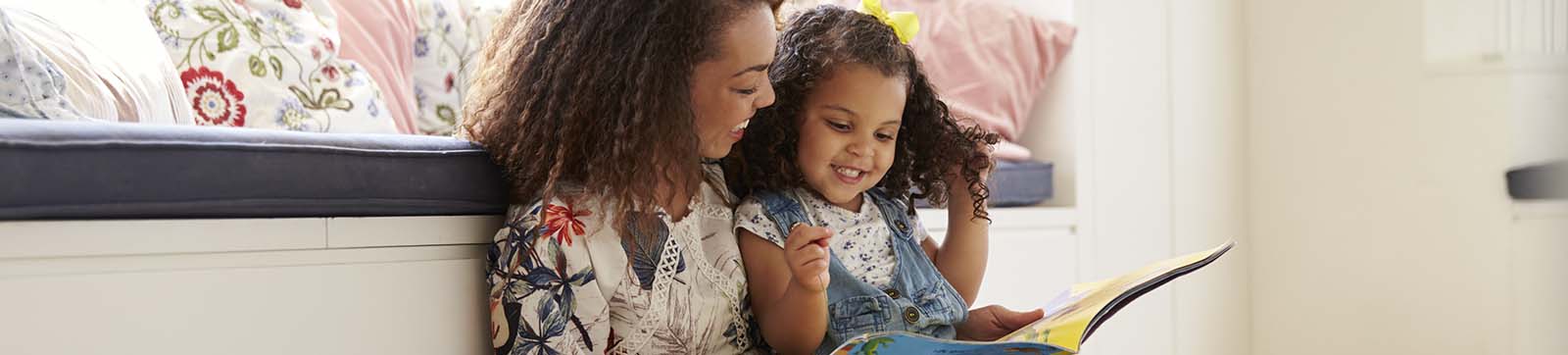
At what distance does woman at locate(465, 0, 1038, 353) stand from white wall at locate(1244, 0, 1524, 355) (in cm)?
179

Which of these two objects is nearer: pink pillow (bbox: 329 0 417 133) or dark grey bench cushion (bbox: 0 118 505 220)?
dark grey bench cushion (bbox: 0 118 505 220)

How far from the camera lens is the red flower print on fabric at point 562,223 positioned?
3.23ft

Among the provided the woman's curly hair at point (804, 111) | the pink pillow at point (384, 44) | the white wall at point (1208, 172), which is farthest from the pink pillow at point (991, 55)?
the woman's curly hair at point (804, 111)

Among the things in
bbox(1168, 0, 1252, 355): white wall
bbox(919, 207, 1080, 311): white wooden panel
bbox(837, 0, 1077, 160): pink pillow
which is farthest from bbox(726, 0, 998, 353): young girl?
bbox(1168, 0, 1252, 355): white wall

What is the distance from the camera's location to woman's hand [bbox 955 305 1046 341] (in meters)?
1.22

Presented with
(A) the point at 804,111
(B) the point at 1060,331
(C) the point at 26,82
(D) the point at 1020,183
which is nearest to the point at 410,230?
(C) the point at 26,82

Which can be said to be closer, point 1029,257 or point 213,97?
point 213,97

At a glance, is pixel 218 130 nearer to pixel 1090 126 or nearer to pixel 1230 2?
pixel 1090 126

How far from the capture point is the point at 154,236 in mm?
832

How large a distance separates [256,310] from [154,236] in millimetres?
87

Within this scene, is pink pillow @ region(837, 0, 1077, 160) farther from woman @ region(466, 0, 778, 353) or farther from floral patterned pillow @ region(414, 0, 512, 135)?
woman @ region(466, 0, 778, 353)

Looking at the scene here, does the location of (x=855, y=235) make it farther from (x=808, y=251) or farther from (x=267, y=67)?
(x=267, y=67)

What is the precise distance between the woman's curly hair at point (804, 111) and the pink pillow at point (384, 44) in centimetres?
60

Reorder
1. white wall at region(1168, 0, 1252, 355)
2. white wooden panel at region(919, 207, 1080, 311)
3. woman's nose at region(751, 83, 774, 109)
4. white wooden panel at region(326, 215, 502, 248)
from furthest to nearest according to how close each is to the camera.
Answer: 1. white wall at region(1168, 0, 1252, 355)
2. white wooden panel at region(919, 207, 1080, 311)
3. woman's nose at region(751, 83, 774, 109)
4. white wooden panel at region(326, 215, 502, 248)
